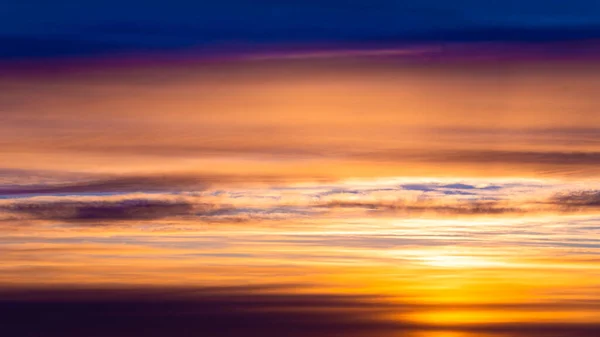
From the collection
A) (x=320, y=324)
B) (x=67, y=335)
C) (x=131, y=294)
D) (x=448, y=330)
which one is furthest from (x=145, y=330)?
(x=131, y=294)

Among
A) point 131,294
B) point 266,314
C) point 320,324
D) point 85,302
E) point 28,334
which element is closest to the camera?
point 28,334

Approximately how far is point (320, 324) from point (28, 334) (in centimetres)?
587

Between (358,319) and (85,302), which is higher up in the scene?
(85,302)

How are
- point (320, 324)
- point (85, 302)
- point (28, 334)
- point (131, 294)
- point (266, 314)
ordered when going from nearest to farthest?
point (28, 334) < point (320, 324) < point (266, 314) < point (85, 302) < point (131, 294)

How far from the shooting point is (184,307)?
27984mm

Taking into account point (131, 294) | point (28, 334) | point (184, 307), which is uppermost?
point (131, 294)

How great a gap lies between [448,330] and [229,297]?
8597 mm

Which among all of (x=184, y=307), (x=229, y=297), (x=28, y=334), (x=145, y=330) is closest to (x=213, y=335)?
(x=145, y=330)

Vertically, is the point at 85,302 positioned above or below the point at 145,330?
above

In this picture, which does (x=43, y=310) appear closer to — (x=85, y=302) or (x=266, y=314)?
(x=85, y=302)

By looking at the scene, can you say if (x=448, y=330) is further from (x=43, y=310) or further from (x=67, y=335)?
(x=43, y=310)

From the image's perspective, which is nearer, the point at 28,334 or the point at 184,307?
the point at 28,334

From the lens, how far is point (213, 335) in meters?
22.5

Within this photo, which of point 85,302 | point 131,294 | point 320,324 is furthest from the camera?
point 131,294
